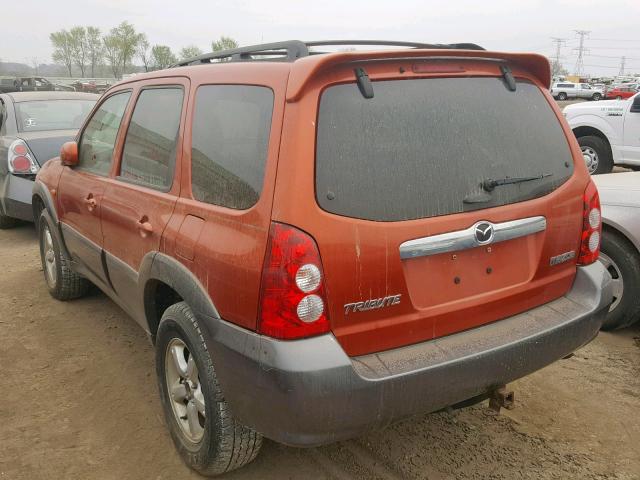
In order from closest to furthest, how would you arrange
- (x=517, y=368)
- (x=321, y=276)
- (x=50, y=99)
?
(x=321, y=276) → (x=517, y=368) → (x=50, y=99)

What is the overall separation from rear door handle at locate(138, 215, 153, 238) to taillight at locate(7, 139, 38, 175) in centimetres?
439

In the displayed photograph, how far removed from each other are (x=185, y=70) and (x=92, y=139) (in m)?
1.33

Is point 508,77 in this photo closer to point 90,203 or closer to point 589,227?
point 589,227

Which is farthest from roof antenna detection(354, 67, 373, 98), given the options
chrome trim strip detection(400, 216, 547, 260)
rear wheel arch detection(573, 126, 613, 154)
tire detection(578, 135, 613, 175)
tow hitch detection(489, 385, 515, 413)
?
rear wheel arch detection(573, 126, 613, 154)

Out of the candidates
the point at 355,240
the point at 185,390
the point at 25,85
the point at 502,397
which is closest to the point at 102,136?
the point at 185,390

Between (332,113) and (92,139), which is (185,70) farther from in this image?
(92,139)

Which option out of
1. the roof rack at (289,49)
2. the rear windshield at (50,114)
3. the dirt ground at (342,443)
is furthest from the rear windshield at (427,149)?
the rear windshield at (50,114)

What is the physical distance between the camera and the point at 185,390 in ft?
8.53

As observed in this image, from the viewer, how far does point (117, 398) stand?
10.6ft

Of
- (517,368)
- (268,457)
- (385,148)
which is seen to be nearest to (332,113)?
(385,148)

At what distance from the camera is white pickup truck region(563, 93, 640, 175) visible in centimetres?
898

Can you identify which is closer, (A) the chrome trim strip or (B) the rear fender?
(A) the chrome trim strip

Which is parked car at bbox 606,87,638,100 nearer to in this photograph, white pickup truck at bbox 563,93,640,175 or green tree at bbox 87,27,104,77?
white pickup truck at bbox 563,93,640,175

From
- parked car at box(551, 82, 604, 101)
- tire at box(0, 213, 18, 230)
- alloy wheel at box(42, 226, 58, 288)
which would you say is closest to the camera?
alloy wheel at box(42, 226, 58, 288)
